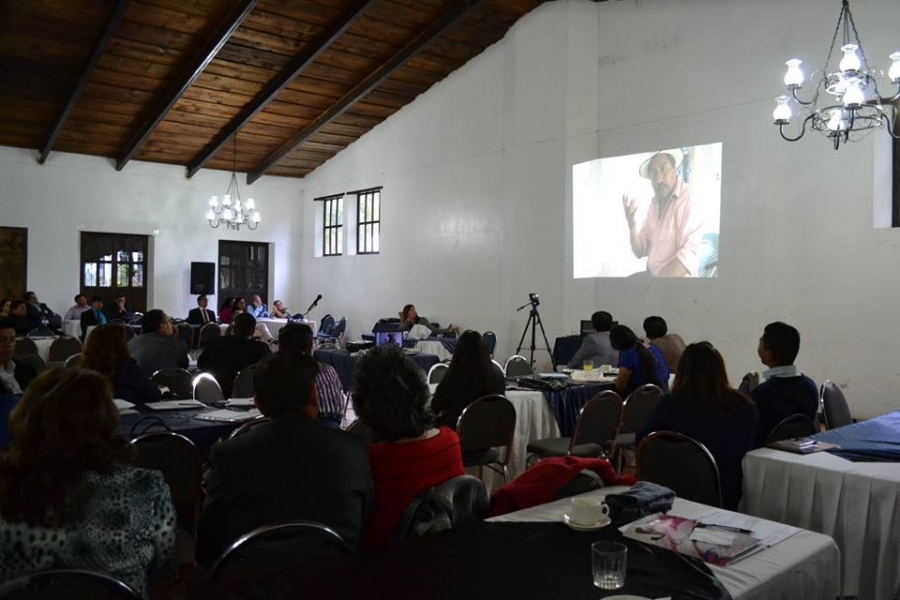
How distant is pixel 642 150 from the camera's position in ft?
29.7

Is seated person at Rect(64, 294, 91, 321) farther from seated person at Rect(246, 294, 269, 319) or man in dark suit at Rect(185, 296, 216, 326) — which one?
seated person at Rect(246, 294, 269, 319)

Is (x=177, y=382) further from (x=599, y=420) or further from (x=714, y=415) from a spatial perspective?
(x=714, y=415)

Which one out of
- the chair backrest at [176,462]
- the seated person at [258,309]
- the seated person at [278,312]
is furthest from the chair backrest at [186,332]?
the chair backrest at [176,462]

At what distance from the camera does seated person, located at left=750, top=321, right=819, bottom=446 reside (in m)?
3.57

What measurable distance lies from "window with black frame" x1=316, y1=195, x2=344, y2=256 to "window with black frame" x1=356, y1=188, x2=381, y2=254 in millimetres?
558

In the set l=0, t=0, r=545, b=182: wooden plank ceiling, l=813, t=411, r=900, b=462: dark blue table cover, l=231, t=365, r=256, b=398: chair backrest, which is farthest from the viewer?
l=0, t=0, r=545, b=182: wooden plank ceiling

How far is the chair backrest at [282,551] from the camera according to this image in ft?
5.71

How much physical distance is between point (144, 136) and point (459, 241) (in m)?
5.30

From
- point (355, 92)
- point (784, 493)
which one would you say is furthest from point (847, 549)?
point (355, 92)

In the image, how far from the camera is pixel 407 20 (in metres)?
9.90

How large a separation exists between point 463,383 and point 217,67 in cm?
780

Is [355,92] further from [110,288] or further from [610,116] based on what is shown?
[110,288]

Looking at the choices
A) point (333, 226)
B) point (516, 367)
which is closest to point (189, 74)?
point (333, 226)

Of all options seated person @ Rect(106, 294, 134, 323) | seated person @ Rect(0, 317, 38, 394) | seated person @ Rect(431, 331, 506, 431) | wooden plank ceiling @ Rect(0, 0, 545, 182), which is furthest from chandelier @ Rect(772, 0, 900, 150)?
seated person @ Rect(106, 294, 134, 323)
